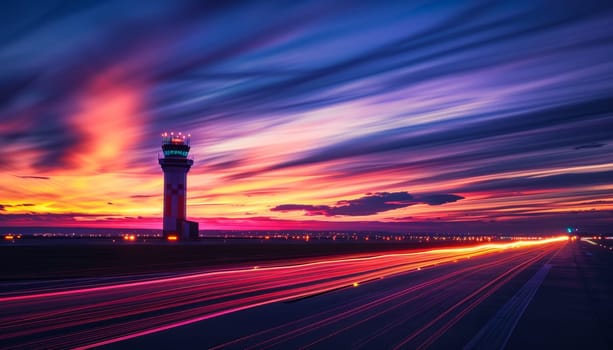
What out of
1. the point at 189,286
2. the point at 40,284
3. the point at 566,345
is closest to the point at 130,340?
the point at 566,345

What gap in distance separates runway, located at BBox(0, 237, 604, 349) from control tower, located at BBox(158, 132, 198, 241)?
233ft

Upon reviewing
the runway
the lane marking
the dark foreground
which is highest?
the dark foreground

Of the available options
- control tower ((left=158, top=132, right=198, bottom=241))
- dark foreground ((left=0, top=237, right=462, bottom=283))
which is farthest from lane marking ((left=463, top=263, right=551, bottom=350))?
control tower ((left=158, top=132, right=198, bottom=241))

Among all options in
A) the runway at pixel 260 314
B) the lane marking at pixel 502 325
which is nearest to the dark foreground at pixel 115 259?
the runway at pixel 260 314

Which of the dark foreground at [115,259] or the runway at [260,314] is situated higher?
the dark foreground at [115,259]

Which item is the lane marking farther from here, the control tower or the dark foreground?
the control tower

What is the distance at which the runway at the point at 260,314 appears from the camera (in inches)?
444

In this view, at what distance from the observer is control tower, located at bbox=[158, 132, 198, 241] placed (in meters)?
94.6

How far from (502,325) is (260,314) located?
6129 mm

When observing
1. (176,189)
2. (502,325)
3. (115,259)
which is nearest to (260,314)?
(502,325)

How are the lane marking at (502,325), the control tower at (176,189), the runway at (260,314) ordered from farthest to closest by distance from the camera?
the control tower at (176,189)
the runway at (260,314)
the lane marking at (502,325)

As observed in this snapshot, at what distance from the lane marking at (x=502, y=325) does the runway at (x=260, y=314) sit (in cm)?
5

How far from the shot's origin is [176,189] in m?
95.9

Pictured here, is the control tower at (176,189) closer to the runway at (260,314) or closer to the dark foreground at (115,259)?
the dark foreground at (115,259)
